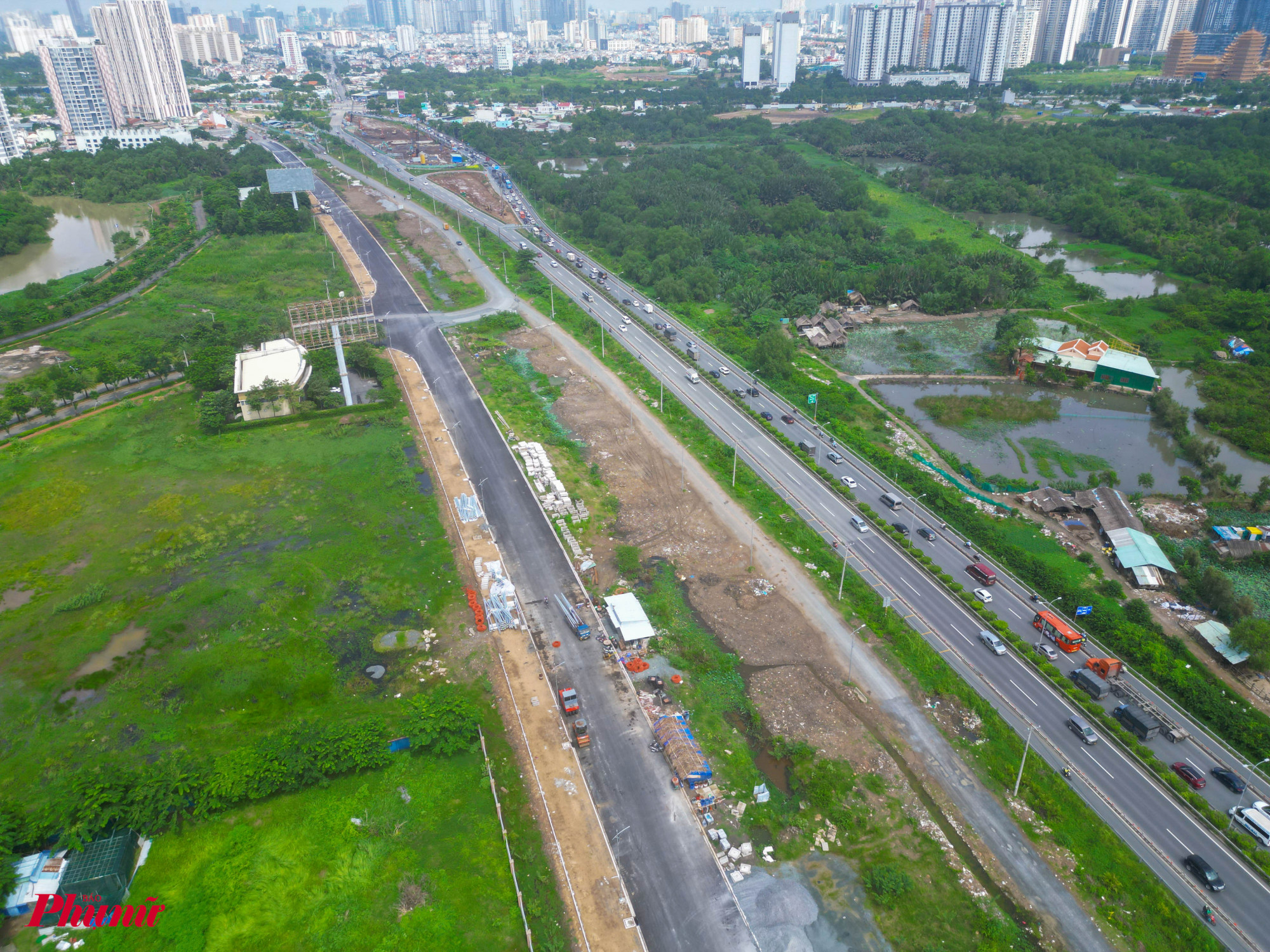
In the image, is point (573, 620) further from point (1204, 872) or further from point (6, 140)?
point (6, 140)

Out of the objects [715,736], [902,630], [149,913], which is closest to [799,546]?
[902,630]

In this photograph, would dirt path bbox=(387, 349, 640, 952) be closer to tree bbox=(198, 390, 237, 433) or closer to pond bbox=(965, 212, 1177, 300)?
tree bbox=(198, 390, 237, 433)

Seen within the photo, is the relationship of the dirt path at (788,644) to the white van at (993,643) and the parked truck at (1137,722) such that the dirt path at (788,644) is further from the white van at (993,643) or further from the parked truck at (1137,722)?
the parked truck at (1137,722)

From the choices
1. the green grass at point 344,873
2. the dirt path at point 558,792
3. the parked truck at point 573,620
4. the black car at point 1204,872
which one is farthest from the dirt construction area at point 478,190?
the black car at point 1204,872

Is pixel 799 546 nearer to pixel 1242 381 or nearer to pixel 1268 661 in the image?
pixel 1268 661

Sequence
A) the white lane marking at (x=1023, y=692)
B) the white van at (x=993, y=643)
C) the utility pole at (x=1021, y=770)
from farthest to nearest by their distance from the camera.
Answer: the white van at (x=993, y=643) → the white lane marking at (x=1023, y=692) → the utility pole at (x=1021, y=770)

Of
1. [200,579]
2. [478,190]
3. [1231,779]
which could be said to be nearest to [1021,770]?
[1231,779]

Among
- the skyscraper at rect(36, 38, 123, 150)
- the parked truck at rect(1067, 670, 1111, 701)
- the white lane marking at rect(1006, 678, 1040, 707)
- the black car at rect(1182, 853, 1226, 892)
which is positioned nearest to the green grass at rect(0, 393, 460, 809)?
the white lane marking at rect(1006, 678, 1040, 707)
